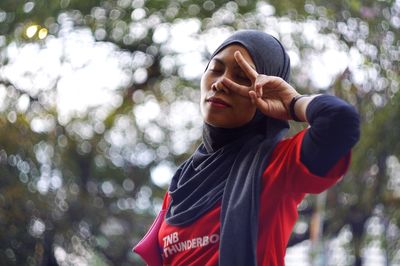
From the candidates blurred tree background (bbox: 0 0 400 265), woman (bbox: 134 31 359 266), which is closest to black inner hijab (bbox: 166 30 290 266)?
woman (bbox: 134 31 359 266)

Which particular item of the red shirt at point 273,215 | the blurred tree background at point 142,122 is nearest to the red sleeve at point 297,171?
the red shirt at point 273,215

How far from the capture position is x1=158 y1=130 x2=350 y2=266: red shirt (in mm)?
1294

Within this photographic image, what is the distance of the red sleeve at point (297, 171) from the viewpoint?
4.17ft

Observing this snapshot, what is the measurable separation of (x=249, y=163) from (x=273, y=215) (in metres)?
0.11

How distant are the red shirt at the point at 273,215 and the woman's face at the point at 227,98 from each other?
99mm

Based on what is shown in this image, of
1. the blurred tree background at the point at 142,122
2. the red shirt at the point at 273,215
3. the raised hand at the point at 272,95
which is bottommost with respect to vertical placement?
the blurred tree background at the point at 142,122

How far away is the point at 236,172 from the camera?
1.43 m

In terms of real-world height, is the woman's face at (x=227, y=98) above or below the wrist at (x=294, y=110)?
below

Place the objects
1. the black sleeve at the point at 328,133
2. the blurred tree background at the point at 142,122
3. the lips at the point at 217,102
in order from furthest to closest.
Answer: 1. the blurred tree background at the point at 142,122
2. the lips at the point at 217,102
3. the black sleeve at the point at 328,133

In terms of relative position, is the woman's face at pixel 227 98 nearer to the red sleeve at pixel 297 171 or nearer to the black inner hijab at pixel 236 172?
the black inner hijab at pixel 236 172

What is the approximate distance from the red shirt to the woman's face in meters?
0.10

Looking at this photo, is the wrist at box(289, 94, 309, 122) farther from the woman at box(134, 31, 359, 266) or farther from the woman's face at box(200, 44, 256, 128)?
the woman's face at box(200, 44, 256, 128)

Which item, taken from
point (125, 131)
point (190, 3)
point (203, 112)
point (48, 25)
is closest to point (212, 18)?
point (190, 3)

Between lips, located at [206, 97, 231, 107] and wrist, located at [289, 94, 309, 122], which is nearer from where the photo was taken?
wrist, located at [289, 94, 309, 122]
